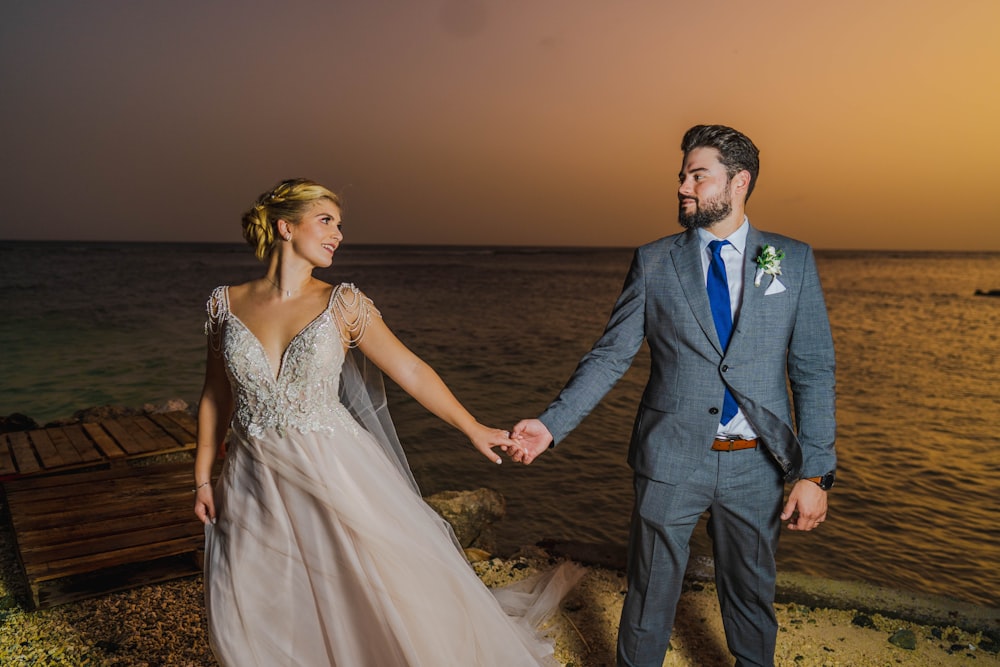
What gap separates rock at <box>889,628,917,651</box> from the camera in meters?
3.87

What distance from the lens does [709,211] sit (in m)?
2.80

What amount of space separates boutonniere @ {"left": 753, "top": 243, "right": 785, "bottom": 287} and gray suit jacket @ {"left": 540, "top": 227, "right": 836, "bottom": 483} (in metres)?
0.02

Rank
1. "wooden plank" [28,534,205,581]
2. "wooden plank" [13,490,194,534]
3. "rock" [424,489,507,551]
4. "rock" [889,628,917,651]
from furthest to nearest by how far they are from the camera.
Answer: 1. "rock" [424,489,507,551]
2. "wooden plank" [13,490,194,534]
3. "wooden plank" [28,534,205,581]
4. "rock" [889,628,917,651]

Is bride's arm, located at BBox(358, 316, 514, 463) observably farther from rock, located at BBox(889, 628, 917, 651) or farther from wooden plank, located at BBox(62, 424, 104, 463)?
wooden plank, located at BBox(62, 424, 104, 463)

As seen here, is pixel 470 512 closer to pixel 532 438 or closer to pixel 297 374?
pixel 532 438

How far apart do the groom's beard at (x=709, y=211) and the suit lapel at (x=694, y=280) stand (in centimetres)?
8

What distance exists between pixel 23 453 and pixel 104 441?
64cm

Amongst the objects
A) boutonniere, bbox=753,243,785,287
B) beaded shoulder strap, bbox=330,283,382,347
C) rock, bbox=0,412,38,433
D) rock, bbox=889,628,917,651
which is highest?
boutonniere, bbox=753,243,785,287

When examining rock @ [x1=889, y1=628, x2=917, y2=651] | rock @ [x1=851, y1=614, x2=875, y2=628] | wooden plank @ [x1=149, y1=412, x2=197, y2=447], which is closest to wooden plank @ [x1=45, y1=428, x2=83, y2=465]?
wooden plank @ [x1=149, y1=412, x2=197, y2=447]

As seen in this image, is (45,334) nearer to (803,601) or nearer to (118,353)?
(118,353)

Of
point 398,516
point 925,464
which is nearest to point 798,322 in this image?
point 398,516

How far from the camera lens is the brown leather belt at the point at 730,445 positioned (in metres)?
2.82

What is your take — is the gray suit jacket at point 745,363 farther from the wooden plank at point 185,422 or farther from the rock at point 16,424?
the rock at point 16,424

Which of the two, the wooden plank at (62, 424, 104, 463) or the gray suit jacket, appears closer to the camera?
the gray suit jacket
